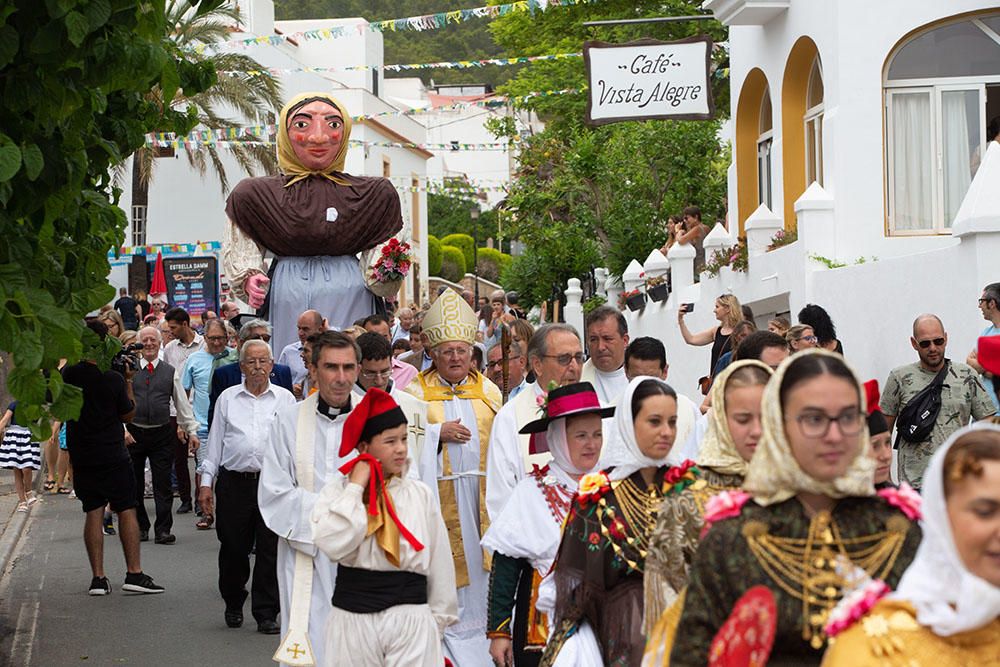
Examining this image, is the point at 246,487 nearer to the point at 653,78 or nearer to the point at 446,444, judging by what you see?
the point at 446,444

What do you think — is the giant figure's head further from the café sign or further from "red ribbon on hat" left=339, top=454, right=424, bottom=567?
the café sign

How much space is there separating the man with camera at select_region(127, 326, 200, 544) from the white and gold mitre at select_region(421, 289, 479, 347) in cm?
610

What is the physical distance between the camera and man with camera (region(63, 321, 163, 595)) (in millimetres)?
12227

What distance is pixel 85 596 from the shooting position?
41.3 ft

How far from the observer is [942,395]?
10.3 m

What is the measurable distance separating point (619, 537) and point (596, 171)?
886 inches

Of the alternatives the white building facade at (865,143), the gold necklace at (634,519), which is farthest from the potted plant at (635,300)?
the gold necklace at (634,519)

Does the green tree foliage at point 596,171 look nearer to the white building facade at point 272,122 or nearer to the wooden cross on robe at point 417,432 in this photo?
the white building facade at point 272,122

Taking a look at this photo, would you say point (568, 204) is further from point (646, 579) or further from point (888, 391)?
point (646, 579)

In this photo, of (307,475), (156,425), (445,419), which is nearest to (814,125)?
(156,425)

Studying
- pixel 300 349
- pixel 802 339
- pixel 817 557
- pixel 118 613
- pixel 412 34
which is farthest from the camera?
pixel 412 34

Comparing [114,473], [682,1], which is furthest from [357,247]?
[682,1]

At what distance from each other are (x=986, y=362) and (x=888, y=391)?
6.42 feet

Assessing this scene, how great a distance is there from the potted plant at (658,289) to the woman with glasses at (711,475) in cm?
1829
